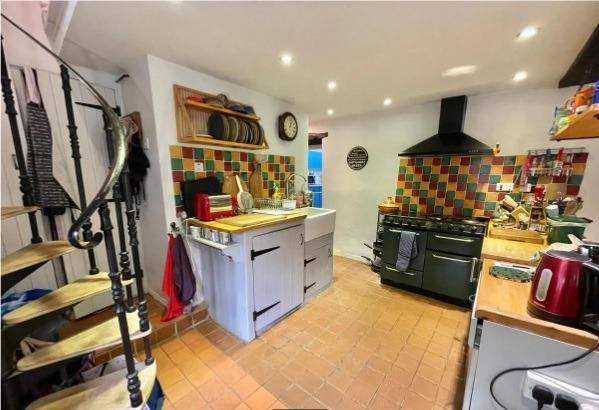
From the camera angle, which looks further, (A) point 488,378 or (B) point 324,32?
(B) point 324,32

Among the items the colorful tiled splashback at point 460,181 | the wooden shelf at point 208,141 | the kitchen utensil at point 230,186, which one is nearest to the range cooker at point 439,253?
the colorful tiled splashback at point 460,181

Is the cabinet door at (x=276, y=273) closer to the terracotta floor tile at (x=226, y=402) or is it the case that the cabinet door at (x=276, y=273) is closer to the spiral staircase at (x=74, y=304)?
the terracotta floor tile at (x=226, y=402)

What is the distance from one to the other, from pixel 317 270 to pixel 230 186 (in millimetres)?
1260

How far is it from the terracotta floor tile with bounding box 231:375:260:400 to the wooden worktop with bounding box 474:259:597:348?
134cm

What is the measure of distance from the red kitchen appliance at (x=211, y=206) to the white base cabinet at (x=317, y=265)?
85cm

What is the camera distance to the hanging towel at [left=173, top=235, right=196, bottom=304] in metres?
1.88

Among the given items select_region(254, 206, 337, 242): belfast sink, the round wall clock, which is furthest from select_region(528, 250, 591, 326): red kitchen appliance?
the round wall clock

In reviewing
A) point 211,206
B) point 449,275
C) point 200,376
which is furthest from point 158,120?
point 449,275

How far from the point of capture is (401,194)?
310 cm

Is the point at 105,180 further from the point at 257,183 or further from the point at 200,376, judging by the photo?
the point at 257,183

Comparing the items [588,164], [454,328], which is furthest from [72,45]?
[588,164]

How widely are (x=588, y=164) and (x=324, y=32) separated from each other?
2.67m

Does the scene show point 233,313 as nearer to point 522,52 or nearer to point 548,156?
point 522,52

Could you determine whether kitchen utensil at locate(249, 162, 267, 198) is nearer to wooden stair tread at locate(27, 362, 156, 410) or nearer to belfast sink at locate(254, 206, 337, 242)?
belfast sink at locate(254, 206, 337, 242)
